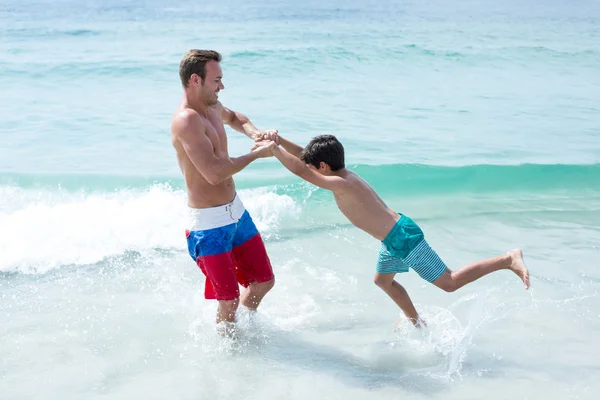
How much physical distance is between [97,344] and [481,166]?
21.1 ft

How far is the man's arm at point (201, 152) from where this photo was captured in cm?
406

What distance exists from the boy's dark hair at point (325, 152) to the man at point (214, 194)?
0.93 ft

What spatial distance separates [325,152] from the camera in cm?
451

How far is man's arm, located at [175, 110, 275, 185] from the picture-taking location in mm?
4059

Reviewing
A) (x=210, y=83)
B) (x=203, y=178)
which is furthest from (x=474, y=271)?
(x=210, y=83)

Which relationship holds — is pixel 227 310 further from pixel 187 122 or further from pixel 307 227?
pixel 307 227

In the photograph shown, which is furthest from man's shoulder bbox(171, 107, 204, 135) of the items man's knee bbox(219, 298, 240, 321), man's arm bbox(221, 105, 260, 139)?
man's knee bbox(219, 298, 240, 321)

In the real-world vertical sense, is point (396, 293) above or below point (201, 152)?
below

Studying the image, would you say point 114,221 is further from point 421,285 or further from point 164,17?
point 164,17

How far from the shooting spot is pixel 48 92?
14.2 m

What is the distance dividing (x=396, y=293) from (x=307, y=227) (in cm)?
264

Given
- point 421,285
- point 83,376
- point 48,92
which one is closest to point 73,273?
point 83,376

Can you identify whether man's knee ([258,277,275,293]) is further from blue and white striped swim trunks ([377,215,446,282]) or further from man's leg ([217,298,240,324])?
blue and white striped swim trunks ([377,215,446,282])

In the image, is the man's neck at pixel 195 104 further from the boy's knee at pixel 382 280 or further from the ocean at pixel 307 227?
the boy's knee at pixel 382 280
